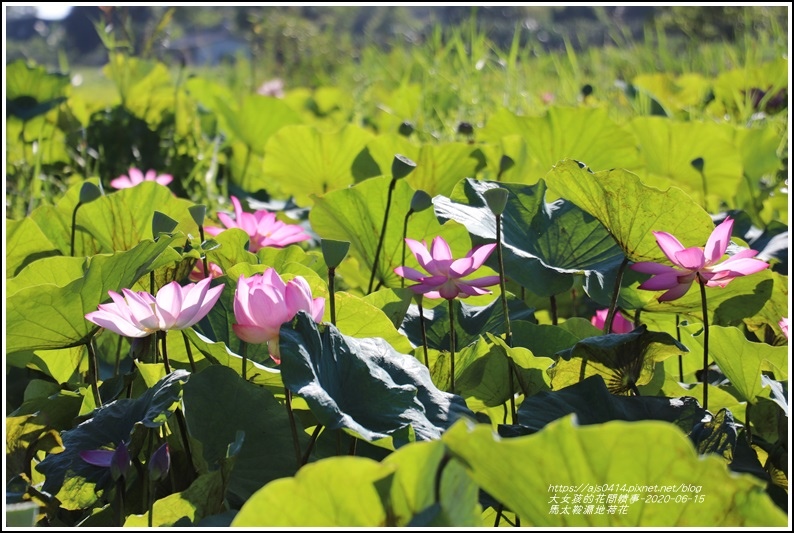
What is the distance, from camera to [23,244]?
1212 mm

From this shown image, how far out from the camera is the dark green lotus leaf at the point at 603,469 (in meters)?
0.51

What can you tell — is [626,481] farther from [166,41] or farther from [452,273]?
[166,41]

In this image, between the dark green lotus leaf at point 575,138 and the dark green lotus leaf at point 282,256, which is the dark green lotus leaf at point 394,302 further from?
the dark green lotus leaf at point 575,138

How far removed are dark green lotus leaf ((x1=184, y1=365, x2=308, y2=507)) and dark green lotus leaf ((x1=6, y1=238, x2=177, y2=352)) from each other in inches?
6.0

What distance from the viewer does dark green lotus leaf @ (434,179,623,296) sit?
103cm

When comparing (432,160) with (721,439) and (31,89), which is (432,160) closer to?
(721,439)

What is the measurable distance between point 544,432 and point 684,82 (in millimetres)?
2970

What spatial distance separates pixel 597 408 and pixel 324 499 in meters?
0.34

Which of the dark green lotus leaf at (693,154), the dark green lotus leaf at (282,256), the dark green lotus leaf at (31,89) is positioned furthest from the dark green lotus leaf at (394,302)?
the dark green lotus leaf at (31,89)

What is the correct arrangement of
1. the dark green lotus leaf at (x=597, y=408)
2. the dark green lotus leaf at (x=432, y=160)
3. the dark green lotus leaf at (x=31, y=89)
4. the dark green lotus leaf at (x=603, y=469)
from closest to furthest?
the dark green lotus leaf at (x=603, y=469)
the dark green lotus leaf at (x=597, y=408)
the dark green lotus leaf at (x=432, y=160)
the dark green lotus leaf at (x=31, y=89)

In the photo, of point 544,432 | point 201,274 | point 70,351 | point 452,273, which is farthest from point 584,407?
point 70,351

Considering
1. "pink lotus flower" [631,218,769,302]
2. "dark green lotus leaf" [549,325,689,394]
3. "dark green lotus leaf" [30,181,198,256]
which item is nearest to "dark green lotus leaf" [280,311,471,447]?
"dark green lotus leaf" [549,325,689,394]

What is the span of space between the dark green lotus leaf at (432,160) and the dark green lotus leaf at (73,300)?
715 millimetres

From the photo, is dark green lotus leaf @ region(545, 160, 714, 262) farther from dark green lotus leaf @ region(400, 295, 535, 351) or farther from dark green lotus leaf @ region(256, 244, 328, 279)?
dark green lotus leaf @ region(256, 244, 328, 279)
